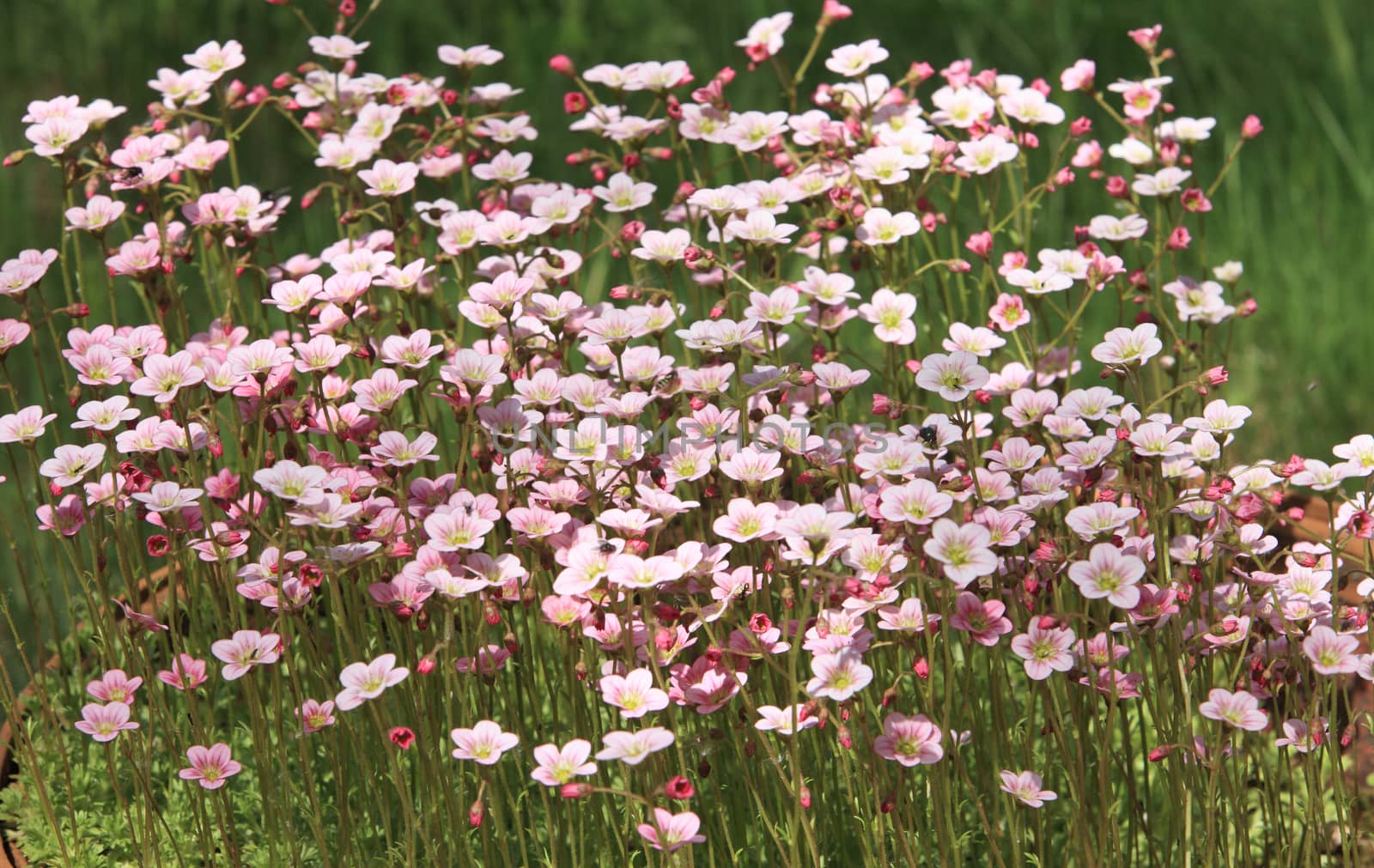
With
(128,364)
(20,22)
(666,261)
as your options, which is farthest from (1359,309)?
(20,22)

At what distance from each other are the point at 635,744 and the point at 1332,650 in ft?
2.63

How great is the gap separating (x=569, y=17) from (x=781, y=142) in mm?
2819

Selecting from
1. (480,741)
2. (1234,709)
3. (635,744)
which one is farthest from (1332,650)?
(480,741)

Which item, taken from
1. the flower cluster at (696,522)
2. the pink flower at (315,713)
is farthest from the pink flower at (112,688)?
the pink flower at (315,713)

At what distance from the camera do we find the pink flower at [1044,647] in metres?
1.73

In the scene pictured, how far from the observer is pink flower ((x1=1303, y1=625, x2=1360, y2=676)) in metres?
1.68

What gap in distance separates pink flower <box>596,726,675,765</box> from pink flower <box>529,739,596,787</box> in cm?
5

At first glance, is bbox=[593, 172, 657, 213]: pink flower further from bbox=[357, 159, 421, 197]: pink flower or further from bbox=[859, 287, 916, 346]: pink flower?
bbox=[859, 287, 916, 346]: pink flower

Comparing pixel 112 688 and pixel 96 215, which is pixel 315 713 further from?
pixel 96 215

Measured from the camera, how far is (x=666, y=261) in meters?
2.03

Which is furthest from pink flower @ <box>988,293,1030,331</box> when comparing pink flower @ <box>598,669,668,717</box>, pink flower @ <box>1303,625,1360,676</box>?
pink flower @ <box>598,669,668,717</box>

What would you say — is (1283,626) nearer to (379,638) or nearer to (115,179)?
(379,638)

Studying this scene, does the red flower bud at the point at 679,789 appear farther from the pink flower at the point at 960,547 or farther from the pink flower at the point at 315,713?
the pink flower at the point at 315,713

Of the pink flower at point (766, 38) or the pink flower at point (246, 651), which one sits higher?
the pink flower at point (766, 38)
